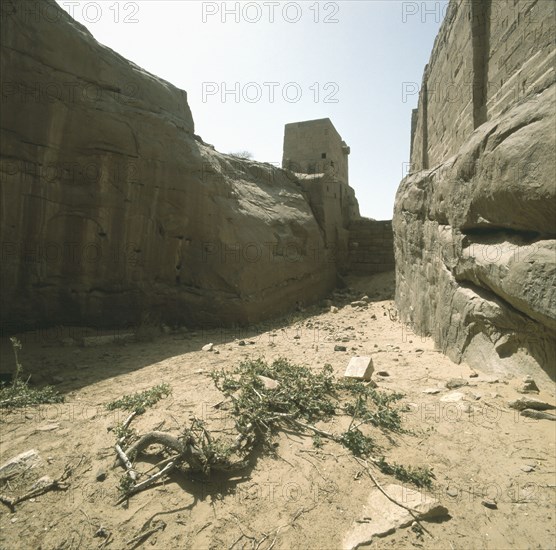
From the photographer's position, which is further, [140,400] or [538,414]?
[140,400]

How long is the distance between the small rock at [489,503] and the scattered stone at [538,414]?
0.94 m

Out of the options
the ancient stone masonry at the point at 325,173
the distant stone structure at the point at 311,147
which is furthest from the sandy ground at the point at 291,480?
the distant stone structure at the point at 311,147

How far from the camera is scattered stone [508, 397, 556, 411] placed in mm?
2648

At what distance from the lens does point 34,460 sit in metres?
2.48

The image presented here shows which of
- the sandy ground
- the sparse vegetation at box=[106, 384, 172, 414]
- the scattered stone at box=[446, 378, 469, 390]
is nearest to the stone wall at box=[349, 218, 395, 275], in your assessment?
the sandy ground

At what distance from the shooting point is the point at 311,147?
1229 centimetres

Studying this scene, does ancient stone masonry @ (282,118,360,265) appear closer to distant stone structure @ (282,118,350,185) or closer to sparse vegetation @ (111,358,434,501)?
distant stone structure @ (282,118,350,185)

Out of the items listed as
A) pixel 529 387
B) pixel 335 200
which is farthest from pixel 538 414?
pixel 335 200

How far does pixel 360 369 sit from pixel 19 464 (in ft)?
9.07

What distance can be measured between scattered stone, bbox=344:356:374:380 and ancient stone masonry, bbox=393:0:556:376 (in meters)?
0.99

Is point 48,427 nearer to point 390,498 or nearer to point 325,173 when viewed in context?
point 390,498

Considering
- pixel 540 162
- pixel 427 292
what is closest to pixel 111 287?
pixel 427 292

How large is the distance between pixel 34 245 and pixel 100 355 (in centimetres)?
196

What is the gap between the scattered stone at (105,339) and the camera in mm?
5230
